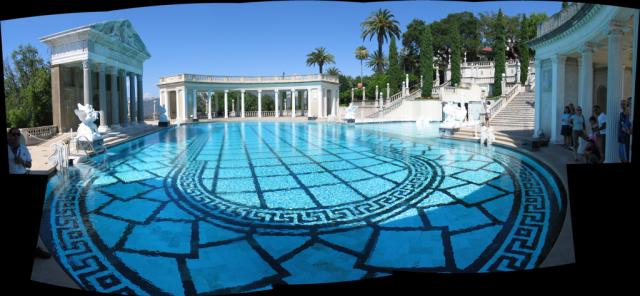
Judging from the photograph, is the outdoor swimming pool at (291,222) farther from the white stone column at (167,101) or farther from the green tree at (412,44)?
the green tree at (412,44)

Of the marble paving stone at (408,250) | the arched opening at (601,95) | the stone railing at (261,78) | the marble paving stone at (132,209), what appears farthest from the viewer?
the stone railing at (261,78)

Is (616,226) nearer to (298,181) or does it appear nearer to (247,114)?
(298,181)

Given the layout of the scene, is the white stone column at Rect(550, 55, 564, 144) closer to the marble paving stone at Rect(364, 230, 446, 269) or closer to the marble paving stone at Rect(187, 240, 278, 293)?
the marble paving stone at Rect(364, 230, 446, 269)

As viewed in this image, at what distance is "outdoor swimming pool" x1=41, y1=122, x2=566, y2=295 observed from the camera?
4.39m

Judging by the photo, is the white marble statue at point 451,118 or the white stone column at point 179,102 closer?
the white marble statue at point 451,118

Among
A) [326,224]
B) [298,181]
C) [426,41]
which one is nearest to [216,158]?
[298,181]

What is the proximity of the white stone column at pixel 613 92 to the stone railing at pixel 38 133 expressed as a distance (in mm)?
18624

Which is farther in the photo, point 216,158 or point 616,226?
point 216,158

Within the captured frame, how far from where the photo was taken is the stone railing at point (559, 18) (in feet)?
39.4

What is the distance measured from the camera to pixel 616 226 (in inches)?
111

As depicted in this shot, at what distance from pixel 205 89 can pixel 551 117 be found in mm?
37865

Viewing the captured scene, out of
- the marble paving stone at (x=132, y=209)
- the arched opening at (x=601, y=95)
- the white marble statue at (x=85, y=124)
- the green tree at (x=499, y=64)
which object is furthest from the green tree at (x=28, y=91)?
the green tree at (x=499, y=64)

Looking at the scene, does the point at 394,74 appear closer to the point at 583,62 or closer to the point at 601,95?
the point at 601,95

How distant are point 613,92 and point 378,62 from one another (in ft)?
145
